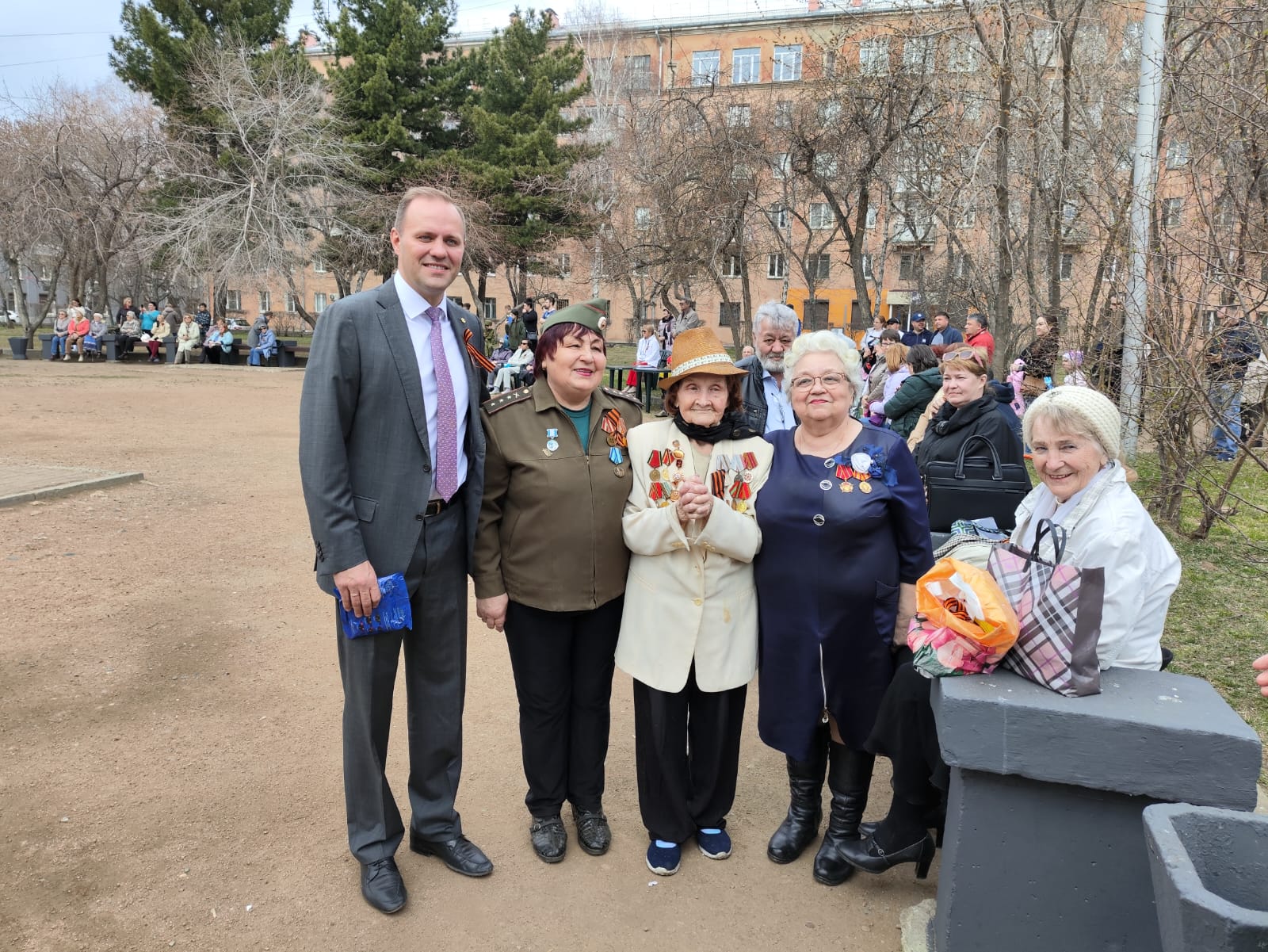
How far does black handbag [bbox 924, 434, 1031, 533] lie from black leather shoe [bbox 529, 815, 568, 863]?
2.20 meters

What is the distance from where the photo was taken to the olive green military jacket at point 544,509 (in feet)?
9.72

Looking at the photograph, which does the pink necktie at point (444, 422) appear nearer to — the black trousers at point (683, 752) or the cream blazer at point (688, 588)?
the cream blazer at point (688, 588)

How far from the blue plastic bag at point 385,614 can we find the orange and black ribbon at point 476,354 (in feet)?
2.63

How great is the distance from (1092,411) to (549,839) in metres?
2.26

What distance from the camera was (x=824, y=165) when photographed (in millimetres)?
15773

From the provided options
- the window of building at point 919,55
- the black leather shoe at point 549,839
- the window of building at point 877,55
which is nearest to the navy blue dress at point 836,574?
the black leather shoe at point 549,839

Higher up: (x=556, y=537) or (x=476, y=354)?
(x=476, y=354)

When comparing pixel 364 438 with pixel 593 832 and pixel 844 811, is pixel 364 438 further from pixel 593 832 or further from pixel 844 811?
pixel 844 811

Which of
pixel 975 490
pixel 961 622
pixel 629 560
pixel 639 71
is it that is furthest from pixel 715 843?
pixel 639 71

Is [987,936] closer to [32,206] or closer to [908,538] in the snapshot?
[908,538]

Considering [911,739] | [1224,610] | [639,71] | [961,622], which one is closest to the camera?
[961,622]

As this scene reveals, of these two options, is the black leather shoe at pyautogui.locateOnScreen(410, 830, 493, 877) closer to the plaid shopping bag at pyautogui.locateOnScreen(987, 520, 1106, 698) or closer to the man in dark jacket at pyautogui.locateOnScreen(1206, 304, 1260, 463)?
the plaid shopping bag at pyautogui.locateOnScreen(987, 520, 1106, 698)

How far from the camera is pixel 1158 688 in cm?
234

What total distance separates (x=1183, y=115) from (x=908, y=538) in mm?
5008
